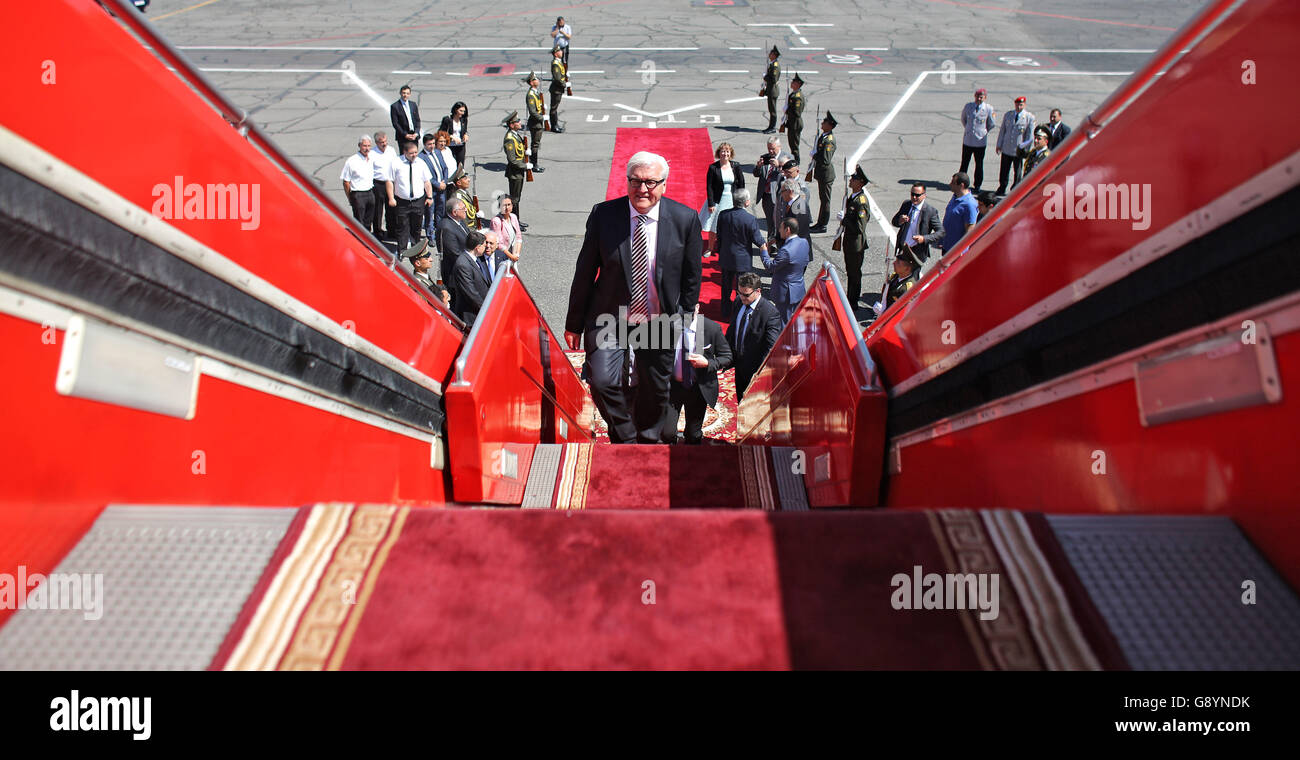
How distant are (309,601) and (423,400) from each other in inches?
87.9

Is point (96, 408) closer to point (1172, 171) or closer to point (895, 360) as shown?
point (1172, 171)

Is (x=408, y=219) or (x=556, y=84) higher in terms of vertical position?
(x=556, y=84)

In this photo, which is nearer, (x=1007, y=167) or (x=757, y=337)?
→ (x=757, y=337)

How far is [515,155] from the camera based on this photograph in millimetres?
12477

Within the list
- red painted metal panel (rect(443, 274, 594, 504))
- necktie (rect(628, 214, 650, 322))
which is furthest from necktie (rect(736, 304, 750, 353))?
necktie (rect(628, 214, 650, 322))

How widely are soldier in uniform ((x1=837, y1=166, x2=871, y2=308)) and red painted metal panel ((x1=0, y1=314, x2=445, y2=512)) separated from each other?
7582 mm

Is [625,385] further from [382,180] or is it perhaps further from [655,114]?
[655,114]

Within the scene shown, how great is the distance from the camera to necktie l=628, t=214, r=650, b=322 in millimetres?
5926

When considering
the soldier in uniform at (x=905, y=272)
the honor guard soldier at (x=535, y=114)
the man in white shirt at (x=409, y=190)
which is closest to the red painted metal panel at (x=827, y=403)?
the soldier in uniform at (x=905, y=272)

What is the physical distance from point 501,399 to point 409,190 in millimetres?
7322

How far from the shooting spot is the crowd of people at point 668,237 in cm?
606

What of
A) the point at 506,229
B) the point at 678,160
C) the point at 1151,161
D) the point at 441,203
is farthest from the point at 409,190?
the point at 1151,161

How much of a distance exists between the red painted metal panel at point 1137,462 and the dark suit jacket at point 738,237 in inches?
262

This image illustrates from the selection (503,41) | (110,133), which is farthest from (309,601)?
(503,41)
